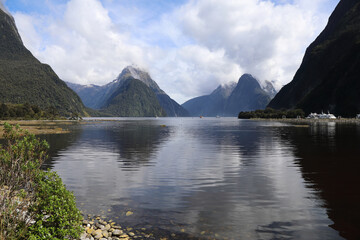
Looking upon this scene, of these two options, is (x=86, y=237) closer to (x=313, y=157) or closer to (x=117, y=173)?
(x=117, y=173)

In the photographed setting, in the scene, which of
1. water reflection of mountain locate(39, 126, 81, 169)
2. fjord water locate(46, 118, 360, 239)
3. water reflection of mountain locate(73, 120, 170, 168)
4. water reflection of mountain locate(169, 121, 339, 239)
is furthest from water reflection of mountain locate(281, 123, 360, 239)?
water reflection of mountain locate(39, 126, 81, 169)

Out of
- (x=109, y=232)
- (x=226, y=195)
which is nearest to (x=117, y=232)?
(x=109, y=232)

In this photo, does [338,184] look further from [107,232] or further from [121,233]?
[107,232]

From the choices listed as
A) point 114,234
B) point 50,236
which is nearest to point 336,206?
point 114,234

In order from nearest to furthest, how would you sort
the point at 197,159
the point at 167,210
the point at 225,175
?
the point at 167,210, the point at 225,175, the point at 197,159

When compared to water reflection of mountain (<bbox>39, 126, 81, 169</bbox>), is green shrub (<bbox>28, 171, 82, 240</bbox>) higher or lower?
higher

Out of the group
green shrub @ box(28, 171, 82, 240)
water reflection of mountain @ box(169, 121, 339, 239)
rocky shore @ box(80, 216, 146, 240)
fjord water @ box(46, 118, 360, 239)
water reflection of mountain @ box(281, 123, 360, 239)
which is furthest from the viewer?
water reflection of mountain @ box(281, 123, 360, 239)

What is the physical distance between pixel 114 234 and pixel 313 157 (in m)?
35.3

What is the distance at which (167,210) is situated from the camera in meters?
17.6

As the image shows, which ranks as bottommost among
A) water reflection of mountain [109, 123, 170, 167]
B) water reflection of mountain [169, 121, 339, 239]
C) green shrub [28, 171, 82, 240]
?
water reflection of mountain [169, 121, 339, 239]

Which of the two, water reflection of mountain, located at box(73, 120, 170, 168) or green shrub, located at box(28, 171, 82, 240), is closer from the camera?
green shrub, located at box(28, 171, 82, 240)

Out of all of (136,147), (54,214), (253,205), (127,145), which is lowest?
(253,205)

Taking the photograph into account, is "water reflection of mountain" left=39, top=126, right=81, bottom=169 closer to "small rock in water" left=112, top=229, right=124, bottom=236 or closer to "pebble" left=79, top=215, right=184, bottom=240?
"pebble" left=79, top=215, right=184, bottom=240

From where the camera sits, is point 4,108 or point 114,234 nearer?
point 114,234
